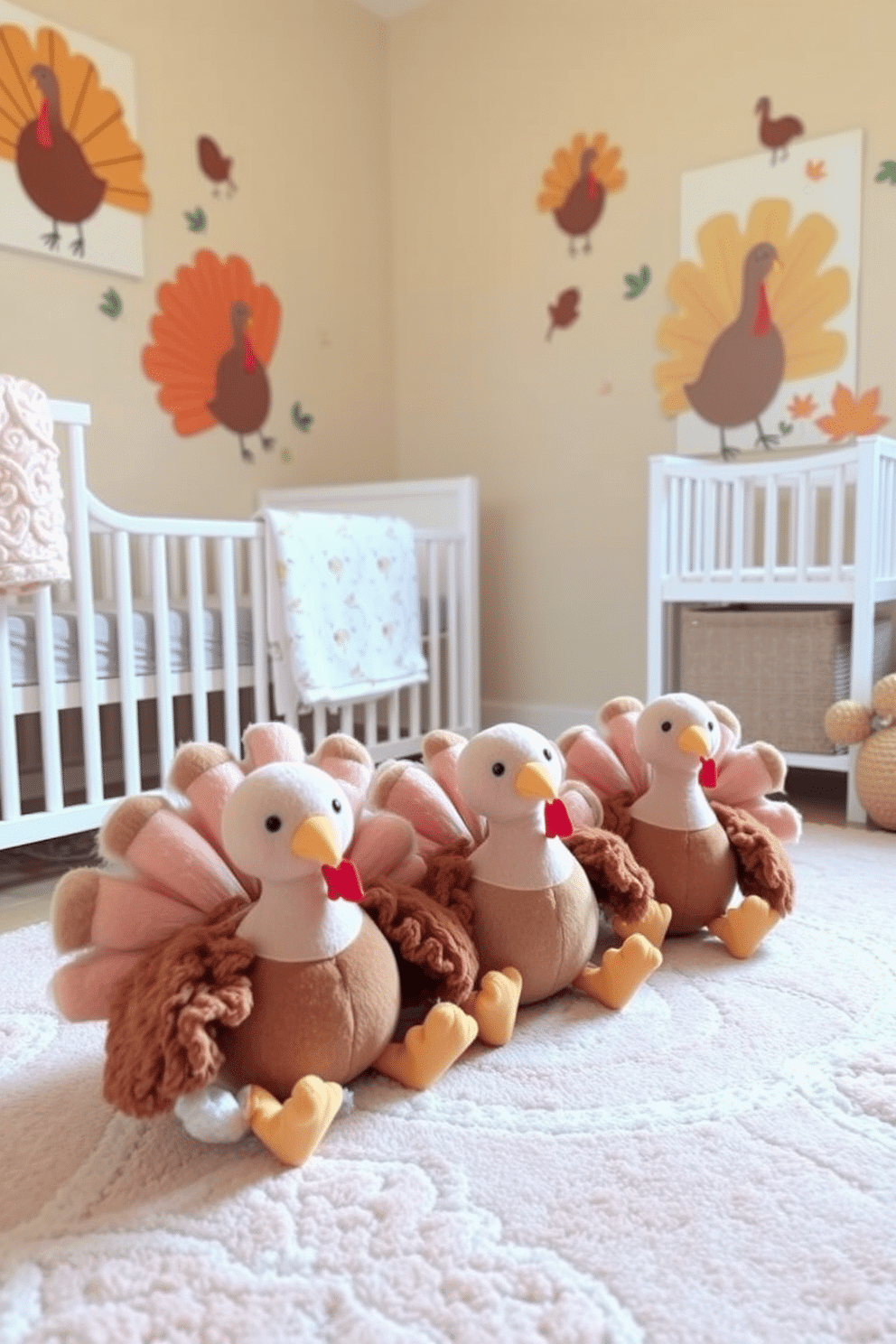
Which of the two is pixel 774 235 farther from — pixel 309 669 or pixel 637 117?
pixel 309 669

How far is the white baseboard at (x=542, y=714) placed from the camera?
2.90 metres

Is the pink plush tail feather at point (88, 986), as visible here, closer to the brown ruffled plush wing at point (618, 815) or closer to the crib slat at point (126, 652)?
the brown ruffled plush wing at point (618, 815)

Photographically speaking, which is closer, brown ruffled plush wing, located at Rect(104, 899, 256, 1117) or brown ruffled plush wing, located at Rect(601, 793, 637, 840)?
brown ruffled plush wing, located at Rect(104, 899, 256, 1117)

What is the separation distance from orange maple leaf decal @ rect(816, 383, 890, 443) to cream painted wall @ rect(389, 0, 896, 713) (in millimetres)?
28

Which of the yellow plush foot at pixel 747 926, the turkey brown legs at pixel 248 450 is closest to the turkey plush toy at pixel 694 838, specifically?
the yellow plush foot at pixel 747 926

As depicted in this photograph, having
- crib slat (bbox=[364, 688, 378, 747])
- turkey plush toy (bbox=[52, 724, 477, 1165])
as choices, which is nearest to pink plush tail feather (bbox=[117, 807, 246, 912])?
turkey plush toy (bbox=[52, 724, 477, 1165])

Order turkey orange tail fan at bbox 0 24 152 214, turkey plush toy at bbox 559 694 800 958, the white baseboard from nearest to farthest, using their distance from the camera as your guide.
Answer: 1. turkey plush toy at bbox 559 694 800 958
2. turkey orange tail fan at bbox 0 24 152 214
3. the white baseboard

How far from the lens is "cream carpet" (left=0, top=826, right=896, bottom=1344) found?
26.4 inches

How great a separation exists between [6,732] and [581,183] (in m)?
2.07

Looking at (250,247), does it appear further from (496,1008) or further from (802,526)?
(496,1008)

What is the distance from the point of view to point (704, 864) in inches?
49.6

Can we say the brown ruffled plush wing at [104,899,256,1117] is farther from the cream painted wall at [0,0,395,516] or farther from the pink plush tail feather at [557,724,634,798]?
the cream painted wall at [0,0,395,516]

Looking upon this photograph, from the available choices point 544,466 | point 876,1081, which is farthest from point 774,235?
point 876,1081

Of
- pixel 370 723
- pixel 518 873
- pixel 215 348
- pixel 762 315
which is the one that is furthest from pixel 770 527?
pixel 215 348
